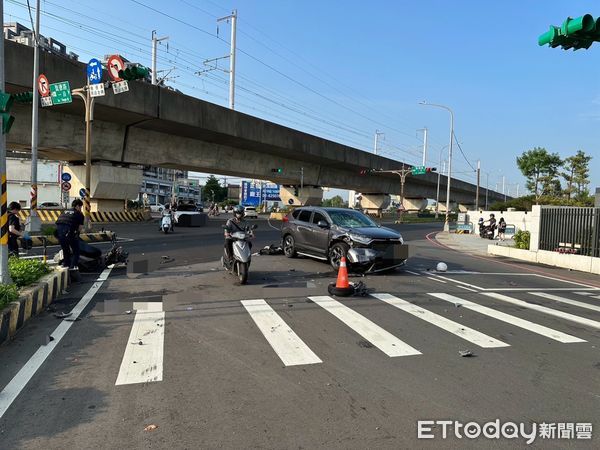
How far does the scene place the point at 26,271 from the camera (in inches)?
311

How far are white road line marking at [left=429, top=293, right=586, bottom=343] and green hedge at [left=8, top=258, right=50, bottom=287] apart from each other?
7.60m

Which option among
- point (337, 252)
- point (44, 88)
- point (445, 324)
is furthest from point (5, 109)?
point (44, 88)

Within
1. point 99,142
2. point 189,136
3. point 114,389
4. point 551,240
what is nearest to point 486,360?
point 114,389

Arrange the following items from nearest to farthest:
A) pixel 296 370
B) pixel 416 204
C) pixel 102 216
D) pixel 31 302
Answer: pixel 296 370 < pixel 31 302 < pixel 102 216 < pixel 416 204

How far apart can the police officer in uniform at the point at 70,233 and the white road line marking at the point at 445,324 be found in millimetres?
6879

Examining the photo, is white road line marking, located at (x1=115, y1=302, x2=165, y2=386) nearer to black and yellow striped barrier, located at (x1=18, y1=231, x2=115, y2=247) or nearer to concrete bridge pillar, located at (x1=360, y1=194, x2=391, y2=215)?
black and yellow striped barrier, located at (x1=18, y1=231, x2=115, y2=247)

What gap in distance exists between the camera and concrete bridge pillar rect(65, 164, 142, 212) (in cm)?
2929

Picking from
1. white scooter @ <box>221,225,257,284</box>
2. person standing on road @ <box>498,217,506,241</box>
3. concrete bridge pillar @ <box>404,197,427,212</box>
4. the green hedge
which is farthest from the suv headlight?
concrete bridge pillar @ <box>404,197,427,212</box>

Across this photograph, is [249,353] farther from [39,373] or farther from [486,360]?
[486,360]

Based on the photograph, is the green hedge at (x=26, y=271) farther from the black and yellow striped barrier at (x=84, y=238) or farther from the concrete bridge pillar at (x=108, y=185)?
the concrete bridge pillar at (x=108, y=185)

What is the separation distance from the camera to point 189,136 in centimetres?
3312

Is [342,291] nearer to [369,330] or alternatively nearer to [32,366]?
[369,330]

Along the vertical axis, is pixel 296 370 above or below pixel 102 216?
below

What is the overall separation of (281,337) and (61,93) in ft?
56.6
